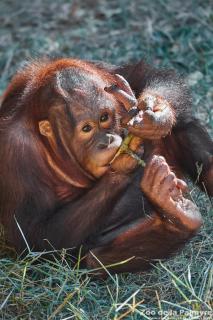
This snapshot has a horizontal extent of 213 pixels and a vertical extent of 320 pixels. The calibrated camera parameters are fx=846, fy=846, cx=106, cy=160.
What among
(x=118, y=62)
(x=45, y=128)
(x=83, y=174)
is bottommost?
(x=118, y=62)

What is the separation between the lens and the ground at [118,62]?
3.52 m

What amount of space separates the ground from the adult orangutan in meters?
0.12

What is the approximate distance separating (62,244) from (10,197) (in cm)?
32

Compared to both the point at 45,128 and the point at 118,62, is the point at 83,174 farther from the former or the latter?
the point at 118,62

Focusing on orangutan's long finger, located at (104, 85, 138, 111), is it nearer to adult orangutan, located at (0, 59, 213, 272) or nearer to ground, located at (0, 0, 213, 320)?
adult orangutan, located at (0, 59, 213, 272)

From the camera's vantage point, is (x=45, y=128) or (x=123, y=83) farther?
(x=123, y=83)

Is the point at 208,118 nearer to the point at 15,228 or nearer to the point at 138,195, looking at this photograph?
the point at 138,195

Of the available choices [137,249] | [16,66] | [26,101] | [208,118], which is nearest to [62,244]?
[137,249]

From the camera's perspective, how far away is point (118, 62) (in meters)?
6.07

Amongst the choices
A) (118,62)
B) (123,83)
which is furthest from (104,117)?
(118,62)

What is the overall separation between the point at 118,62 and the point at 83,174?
2320 mm

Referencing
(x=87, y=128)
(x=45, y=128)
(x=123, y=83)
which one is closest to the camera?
(x=87, y=128)

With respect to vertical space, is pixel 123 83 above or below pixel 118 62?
above

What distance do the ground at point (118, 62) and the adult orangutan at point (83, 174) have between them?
12cm
